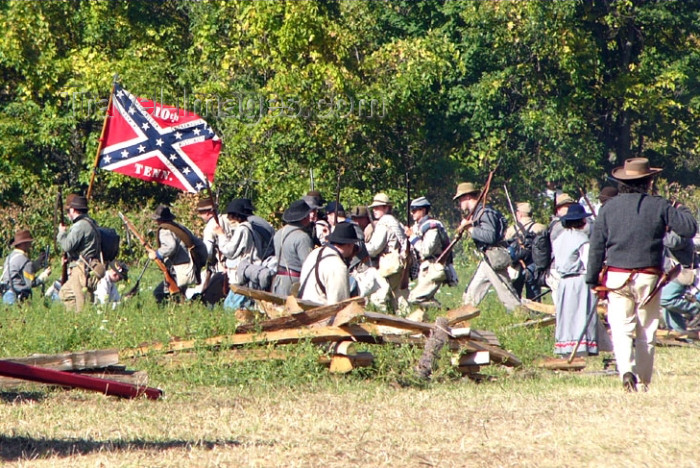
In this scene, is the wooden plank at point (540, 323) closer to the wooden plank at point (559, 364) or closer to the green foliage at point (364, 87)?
the wooden plank at point (559, 364)

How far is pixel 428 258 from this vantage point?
49.4ft

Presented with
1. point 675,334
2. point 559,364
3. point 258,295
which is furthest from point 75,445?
point 675,334

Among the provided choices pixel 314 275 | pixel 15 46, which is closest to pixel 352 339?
pixel 314 275

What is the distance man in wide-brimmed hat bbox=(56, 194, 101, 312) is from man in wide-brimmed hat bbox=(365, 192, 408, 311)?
3624 millimetres

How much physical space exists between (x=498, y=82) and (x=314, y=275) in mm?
22294

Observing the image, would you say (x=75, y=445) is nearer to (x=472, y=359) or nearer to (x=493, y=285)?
(x=472, y=359)

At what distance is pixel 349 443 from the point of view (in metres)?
7.17

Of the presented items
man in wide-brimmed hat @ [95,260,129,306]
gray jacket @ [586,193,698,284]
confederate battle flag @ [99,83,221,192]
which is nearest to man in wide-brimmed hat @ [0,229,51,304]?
man in wide-brimmed hat @ [95,260,129,306]

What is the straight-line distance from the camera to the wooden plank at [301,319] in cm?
956

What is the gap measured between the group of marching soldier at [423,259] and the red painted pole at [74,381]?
1825mm

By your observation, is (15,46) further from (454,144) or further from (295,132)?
(454,144)

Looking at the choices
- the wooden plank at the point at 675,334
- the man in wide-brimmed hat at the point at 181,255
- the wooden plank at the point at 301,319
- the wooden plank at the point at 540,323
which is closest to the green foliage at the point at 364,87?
the man in wide-brimmed hat at the point at 181,255

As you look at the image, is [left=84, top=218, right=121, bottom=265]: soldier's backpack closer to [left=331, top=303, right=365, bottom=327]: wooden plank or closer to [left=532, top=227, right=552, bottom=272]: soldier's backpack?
[left=532, top=227, right=552, bottom=272]: soldier's backpack

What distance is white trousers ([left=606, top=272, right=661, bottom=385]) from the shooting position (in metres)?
9.32
